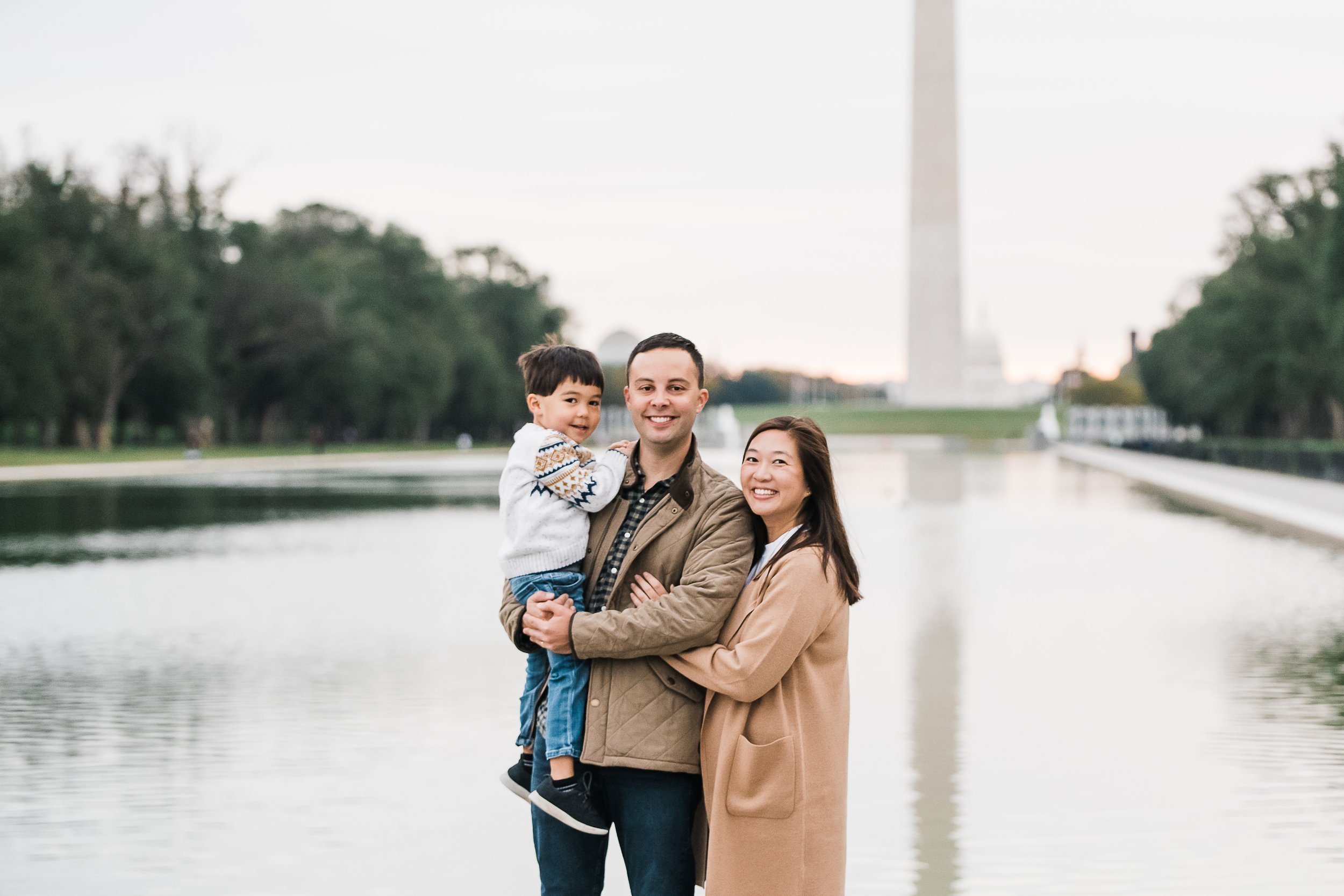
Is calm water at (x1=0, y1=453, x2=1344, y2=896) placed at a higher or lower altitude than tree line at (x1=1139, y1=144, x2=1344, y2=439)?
lower

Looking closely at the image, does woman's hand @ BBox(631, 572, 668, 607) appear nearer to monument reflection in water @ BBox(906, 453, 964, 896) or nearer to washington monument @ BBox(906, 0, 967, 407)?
monument reflection in water @ BBox(906, 453, 964, 896)

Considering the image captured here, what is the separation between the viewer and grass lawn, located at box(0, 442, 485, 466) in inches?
1780

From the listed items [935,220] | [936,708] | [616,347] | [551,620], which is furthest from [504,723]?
[616,347]

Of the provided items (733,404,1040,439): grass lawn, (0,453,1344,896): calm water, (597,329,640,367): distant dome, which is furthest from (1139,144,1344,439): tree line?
(597,329,640,367): distant dome

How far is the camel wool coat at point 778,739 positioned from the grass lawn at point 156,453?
4025 centimetres

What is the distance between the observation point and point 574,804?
3518 mm

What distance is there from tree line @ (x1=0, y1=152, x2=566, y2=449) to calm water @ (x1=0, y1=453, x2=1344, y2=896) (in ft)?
131

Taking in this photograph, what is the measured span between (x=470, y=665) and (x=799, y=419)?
6.25 m

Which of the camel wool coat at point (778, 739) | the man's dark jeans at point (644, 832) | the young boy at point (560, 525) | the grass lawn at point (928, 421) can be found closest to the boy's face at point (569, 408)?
the young boy at point (560, 525)

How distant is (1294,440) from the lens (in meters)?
67.2

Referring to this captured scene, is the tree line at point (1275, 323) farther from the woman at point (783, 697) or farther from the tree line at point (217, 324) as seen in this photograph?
the woman at point (783, 697)

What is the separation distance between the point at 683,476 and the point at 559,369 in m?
0.40

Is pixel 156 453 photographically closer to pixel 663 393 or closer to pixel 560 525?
pixel 560 525

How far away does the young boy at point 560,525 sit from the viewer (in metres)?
3.52
